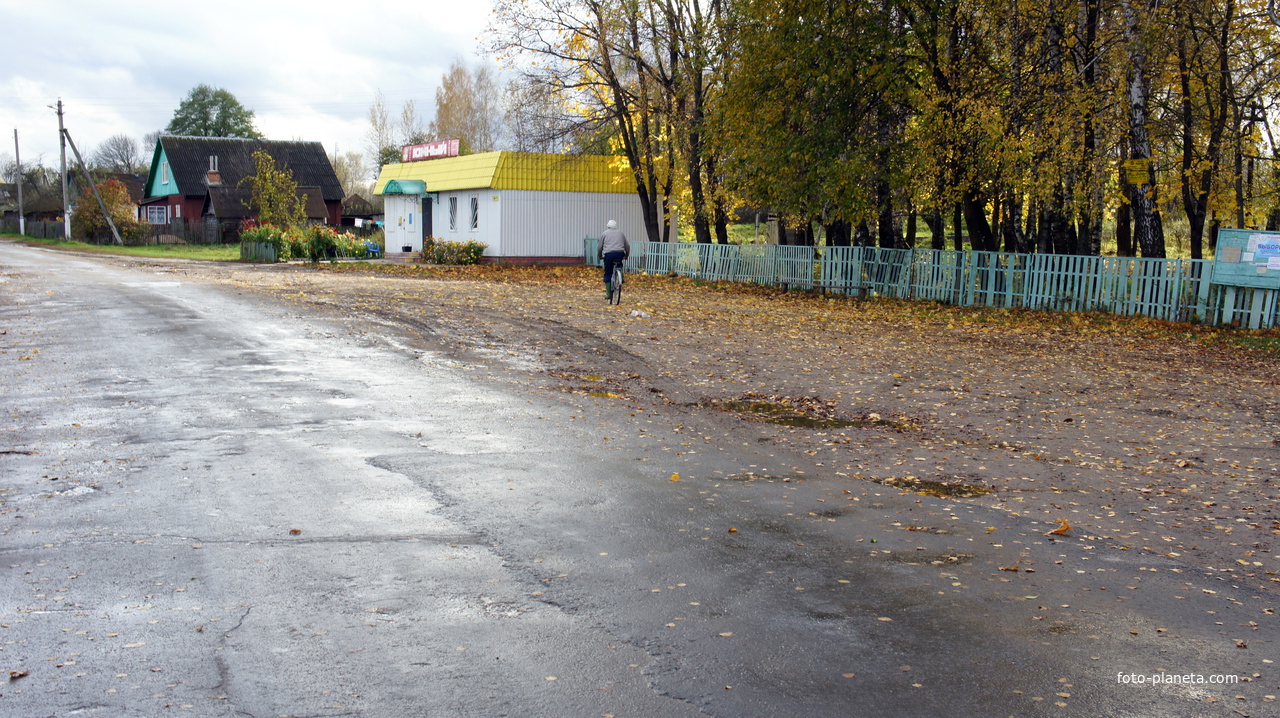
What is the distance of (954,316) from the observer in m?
20.8

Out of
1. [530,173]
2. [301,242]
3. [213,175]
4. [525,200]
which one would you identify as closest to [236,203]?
[213,175]

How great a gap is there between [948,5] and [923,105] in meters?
2.85

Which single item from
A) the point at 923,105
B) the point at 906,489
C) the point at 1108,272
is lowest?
the point at 906,489

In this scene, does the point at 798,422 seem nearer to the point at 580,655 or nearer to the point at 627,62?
the point at 580,655

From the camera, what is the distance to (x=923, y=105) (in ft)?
71.6

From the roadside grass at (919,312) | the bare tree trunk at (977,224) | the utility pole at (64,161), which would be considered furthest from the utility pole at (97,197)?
the bare tree trunk at (977,224)

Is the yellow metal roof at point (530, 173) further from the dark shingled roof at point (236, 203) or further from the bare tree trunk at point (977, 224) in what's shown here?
the dark shingled roof at point (236, 203)

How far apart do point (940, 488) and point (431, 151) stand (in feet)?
117

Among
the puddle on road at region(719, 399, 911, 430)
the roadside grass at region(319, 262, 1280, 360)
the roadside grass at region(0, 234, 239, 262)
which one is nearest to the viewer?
the puddle on road at region(719, 399, 911, 430)

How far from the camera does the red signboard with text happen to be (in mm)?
38750

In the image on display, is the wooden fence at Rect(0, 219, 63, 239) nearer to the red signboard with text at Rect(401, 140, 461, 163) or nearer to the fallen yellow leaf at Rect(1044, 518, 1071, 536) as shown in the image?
the red signboard with text at Rect(401, 140, 461, 163)

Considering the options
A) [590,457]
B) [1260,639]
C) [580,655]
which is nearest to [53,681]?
[580,655]

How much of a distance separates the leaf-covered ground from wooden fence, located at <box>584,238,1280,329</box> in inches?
34.0

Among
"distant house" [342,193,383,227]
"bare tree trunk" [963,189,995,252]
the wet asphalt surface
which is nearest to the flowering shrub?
"bare tree trunk" [963,189,995,252]
